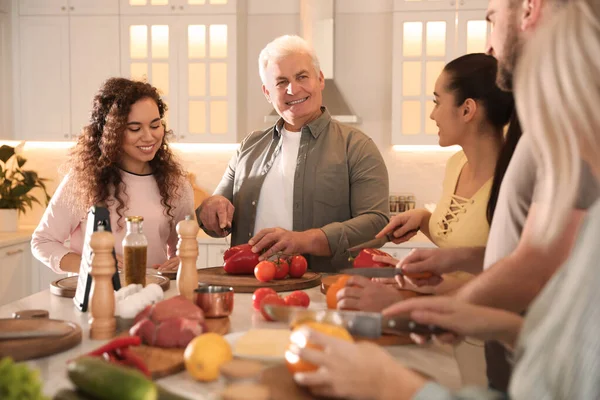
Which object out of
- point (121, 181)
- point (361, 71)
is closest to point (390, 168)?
point (361, 71)

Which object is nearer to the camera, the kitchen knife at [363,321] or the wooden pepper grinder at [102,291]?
the kitchen knife at [363,321]

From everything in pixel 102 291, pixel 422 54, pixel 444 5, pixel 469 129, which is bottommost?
pixel 102 291

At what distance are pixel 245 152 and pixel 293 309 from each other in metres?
1.74

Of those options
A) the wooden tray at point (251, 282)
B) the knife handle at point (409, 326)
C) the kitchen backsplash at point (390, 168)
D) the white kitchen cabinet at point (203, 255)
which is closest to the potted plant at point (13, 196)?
the kitchen backsplash at point (390, 168)

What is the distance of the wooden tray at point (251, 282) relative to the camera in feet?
7.14

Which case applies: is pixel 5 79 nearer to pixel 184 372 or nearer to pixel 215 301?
pixel 215 301

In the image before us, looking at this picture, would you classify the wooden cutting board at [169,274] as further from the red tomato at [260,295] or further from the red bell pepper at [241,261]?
the red tomato at [260,295]

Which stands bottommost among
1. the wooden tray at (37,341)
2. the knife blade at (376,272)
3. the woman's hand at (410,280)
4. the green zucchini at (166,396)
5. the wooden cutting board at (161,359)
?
the wooden cutting board at (161,359)

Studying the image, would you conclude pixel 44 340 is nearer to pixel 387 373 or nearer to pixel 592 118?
pixel 387 373

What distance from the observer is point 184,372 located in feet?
4.39

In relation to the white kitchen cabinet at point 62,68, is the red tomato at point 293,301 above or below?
below

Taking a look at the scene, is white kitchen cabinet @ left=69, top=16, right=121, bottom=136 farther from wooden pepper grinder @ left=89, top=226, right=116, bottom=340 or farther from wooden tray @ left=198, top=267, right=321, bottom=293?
wooden pepper grinder @ left=89, top=226, right=116, bottom=340

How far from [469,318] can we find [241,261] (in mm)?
1225

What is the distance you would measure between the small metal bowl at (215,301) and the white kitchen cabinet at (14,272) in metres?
3.13
